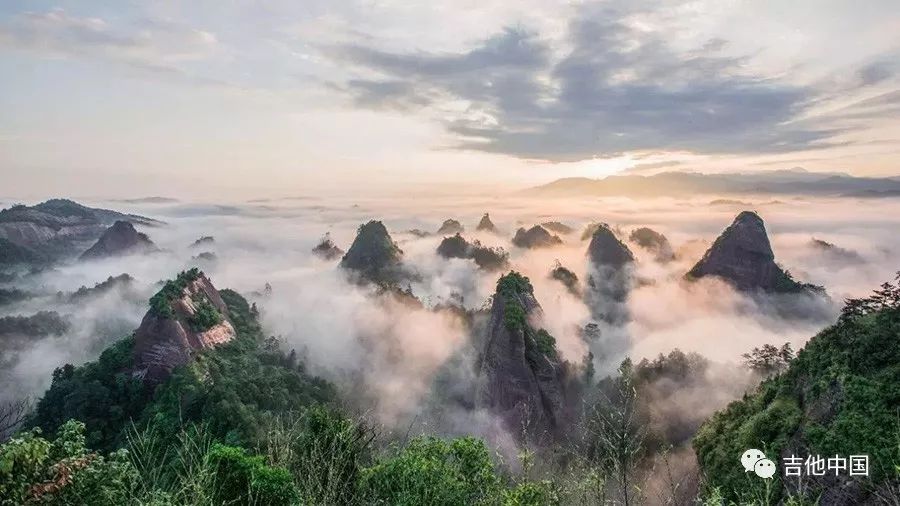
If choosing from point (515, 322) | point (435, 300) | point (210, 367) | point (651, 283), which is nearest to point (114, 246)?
point (435, 300)

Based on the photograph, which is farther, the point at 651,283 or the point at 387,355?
the point at 651,283

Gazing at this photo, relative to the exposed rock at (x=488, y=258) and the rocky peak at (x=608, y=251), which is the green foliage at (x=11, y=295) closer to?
the exposed rock at (x=488, y=258)

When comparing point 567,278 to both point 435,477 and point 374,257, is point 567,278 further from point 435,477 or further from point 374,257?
point 435,477

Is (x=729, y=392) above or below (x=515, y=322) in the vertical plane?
below

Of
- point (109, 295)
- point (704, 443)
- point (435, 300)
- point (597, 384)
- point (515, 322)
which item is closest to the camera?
point (704, 443)

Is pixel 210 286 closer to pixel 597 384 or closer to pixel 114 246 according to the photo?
pixel 597 384

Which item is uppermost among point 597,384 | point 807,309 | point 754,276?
point 754,276
